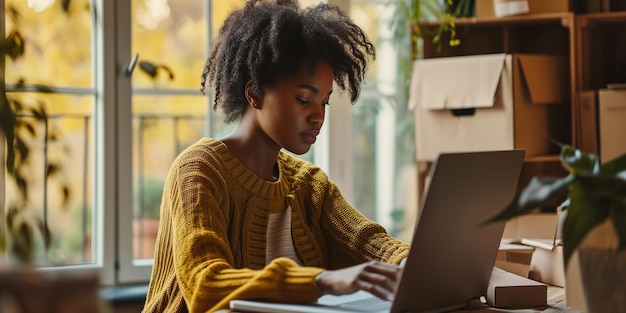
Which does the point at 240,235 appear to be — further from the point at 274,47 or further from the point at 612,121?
the point at 612,121

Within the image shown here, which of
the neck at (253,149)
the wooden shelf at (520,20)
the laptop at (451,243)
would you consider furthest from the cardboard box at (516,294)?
the wooden shelf at (520,20)

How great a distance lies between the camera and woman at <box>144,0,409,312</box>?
1792 mm

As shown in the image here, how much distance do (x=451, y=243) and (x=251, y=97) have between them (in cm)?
67

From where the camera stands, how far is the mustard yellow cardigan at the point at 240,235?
1.47m

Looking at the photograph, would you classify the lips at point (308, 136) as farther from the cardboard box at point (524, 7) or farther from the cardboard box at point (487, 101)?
the cardboard box at point (524, 7)

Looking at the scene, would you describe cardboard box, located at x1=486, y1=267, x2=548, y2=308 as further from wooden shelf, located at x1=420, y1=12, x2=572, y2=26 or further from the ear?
wooden shelf, located at x1=420, y1=12, x2=572, y2=26

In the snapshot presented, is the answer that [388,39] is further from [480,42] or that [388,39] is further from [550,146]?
[550,146]

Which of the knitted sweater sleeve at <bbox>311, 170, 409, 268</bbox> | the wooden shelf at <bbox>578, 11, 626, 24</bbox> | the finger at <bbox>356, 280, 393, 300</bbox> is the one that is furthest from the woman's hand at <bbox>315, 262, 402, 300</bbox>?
the wooden shelf at <bbox>578, 11, 626, 24</bbox>

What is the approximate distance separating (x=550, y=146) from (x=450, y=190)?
6.28ft

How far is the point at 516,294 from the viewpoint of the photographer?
158 centimetres

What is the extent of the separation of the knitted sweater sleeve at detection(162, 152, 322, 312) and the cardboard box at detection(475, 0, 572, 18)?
1583 millimetres

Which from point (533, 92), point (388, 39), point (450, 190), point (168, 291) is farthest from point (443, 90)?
point (450, 190)

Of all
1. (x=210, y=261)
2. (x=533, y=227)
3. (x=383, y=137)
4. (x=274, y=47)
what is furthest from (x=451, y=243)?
(x=383, y=137)

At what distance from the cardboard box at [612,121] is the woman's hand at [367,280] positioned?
68.3 inches
